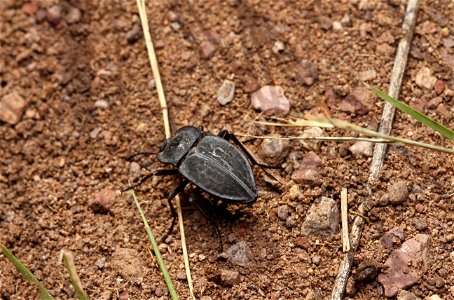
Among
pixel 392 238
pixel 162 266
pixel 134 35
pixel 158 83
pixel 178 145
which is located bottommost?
pixel 392 238

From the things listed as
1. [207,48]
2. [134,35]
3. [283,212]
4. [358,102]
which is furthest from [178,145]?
[358,102]

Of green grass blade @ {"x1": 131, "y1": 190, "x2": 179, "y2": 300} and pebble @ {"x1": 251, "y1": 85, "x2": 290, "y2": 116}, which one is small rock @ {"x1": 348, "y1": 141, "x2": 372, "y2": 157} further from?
green grass blade @ {"x1": 131, "y1": 190, "x2": 179, "y2": 300}

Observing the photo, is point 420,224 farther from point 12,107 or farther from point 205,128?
point 12,107

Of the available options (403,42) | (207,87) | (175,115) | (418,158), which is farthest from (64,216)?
(403,42)

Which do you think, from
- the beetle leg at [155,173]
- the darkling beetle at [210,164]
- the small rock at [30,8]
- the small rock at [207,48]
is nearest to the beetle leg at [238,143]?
the darkling beetle at [210,164]

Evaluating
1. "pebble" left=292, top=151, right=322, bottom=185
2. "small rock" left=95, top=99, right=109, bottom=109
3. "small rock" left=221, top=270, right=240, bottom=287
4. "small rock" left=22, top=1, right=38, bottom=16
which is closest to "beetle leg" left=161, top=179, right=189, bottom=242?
"small rock" left=221, top=270, right=240, bottom=287

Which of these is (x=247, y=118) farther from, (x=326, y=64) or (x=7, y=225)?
(x=7, y=225)

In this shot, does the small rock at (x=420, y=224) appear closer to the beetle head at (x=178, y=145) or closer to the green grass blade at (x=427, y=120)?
the green grass blade at (x=427, y=120)
